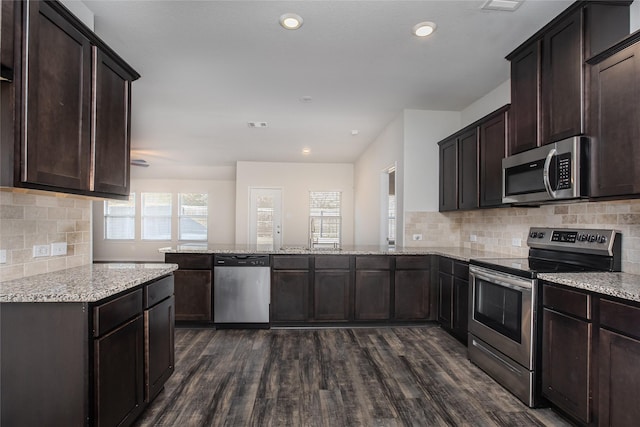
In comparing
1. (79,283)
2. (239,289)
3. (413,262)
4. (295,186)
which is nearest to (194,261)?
(239,289)

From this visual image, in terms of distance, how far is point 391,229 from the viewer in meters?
5.68

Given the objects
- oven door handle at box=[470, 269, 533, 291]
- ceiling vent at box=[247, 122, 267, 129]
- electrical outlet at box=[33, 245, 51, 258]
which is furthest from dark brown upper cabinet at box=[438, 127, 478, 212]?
electrical outlet at box=[33, 245, 51, 258]

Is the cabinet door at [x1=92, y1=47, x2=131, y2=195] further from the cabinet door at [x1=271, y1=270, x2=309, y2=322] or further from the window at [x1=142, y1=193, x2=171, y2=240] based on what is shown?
the window at [x1=142, y1=193, x2=171, y2=240]

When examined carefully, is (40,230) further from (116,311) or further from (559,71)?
(559,71)

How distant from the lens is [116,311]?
1.74 metres

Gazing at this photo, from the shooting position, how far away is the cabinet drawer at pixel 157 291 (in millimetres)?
2066

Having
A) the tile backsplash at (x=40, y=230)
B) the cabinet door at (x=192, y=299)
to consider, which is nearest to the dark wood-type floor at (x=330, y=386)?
the cabinet door at (x=192, y=299)

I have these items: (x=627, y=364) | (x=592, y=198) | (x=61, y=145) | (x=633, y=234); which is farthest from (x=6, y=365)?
(x=633, y=234)

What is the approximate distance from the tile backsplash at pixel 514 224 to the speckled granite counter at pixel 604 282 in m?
0.26

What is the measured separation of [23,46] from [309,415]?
2.51 meters

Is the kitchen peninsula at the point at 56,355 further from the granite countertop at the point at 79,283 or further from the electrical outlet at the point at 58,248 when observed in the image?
the electrical outlet at the point at 58,248

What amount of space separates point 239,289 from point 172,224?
6859 mm

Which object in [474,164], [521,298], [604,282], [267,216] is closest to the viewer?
[604,282]

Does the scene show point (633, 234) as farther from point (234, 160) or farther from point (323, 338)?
point (234, 160)
